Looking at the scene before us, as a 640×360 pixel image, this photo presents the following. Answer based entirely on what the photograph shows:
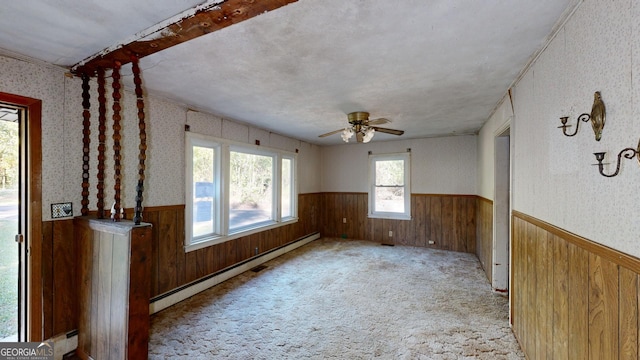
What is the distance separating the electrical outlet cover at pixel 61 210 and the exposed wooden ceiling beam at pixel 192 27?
1.24m

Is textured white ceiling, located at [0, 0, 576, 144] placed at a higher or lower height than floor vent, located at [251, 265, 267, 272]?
higher

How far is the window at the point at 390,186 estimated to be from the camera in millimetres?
5898

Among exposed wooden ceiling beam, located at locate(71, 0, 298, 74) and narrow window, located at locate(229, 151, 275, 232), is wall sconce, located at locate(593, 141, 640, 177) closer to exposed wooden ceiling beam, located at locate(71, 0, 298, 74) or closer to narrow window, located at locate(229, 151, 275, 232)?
exposed wooden ceiling beam, located at locate(71, 0, 298, 74)

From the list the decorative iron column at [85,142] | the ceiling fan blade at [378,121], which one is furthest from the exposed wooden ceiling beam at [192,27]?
the ceiling fan blade at [378,121]

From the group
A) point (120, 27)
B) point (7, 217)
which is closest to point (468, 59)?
point (120, 27)

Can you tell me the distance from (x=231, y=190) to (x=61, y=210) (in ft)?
6.81

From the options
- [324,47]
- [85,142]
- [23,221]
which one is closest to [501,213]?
[324,47]

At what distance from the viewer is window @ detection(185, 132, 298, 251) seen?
3551 mm

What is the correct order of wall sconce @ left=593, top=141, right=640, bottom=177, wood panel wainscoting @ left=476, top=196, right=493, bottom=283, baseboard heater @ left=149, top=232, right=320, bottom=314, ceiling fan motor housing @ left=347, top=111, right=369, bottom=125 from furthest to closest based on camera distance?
1. wood panel wainscoting @ left=476, top=196, right=493, bottom=283
2. ceiling fan motor housing @ left=347, top=111, right=369, bottom=125
3. baseboard heater @ left=149, top=232, right=320, bottom=314
4. wall sconce @ left=593, top=141, right=640, bottom=177

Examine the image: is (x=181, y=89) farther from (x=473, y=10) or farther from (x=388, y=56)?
(x=473, y=10)

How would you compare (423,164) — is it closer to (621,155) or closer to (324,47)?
(324,47)

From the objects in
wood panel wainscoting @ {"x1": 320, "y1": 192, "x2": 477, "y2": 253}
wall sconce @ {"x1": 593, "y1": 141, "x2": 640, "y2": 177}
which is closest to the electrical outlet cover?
wall sconce @ {"x1": 593, "y1": 141, "x2": 640, "y2": 177}

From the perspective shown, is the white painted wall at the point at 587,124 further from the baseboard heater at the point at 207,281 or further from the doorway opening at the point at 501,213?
the baseboard heater at the point at 207,281

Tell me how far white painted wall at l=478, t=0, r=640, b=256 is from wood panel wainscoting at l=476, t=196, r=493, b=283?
1.79 metres
